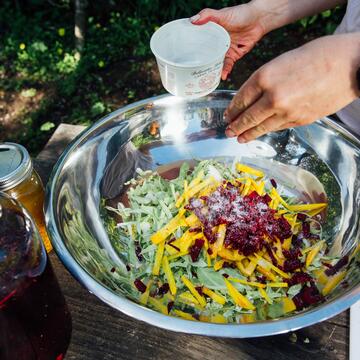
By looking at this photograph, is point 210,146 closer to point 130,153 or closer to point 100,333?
point 130,153

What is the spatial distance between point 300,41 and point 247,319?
9.75ft

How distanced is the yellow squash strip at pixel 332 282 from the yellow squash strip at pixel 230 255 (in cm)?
23

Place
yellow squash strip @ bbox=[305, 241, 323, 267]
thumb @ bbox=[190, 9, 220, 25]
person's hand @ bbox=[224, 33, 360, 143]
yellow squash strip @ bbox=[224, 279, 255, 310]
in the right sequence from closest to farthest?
person's hand @ bbox=[224, 33, 360, 143] → yellow squash strip @ bbox=[224, 279, 255, 310] → yellow squash strip @ bbox=[305, 241, 323, 267] → thumb @ bbox=[190, 9, 220, 25]

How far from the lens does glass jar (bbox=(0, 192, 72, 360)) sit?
0.83 m

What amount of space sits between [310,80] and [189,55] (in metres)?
0.43

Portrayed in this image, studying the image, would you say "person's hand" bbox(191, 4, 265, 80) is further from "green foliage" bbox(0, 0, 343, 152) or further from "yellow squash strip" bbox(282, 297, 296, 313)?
"green foliage" bbox(0, 0, 343, 152)

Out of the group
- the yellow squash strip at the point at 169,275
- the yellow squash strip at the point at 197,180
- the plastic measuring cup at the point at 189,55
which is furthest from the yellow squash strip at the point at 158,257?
the plastic measuring cup at the point at 189,55

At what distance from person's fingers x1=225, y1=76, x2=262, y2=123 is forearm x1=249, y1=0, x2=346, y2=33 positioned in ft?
2.08

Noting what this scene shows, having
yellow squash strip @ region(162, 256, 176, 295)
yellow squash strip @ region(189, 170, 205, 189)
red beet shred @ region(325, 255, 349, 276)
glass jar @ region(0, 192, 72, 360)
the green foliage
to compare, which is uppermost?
glass jar @ region(0, 192, 72, 360)

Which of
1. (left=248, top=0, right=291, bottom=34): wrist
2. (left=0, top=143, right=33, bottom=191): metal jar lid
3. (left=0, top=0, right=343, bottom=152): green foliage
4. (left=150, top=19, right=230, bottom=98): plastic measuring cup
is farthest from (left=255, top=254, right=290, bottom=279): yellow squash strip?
(left=0, top=0, right=343, bottom=152): green foliage

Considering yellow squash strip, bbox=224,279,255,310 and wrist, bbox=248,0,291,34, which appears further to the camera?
wrist, bbox=248,0,291,34

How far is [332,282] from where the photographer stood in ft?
3.79

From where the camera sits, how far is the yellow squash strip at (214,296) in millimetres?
1124

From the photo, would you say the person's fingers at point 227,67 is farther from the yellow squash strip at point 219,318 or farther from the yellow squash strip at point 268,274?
the yellow squash strip at point 219,318
